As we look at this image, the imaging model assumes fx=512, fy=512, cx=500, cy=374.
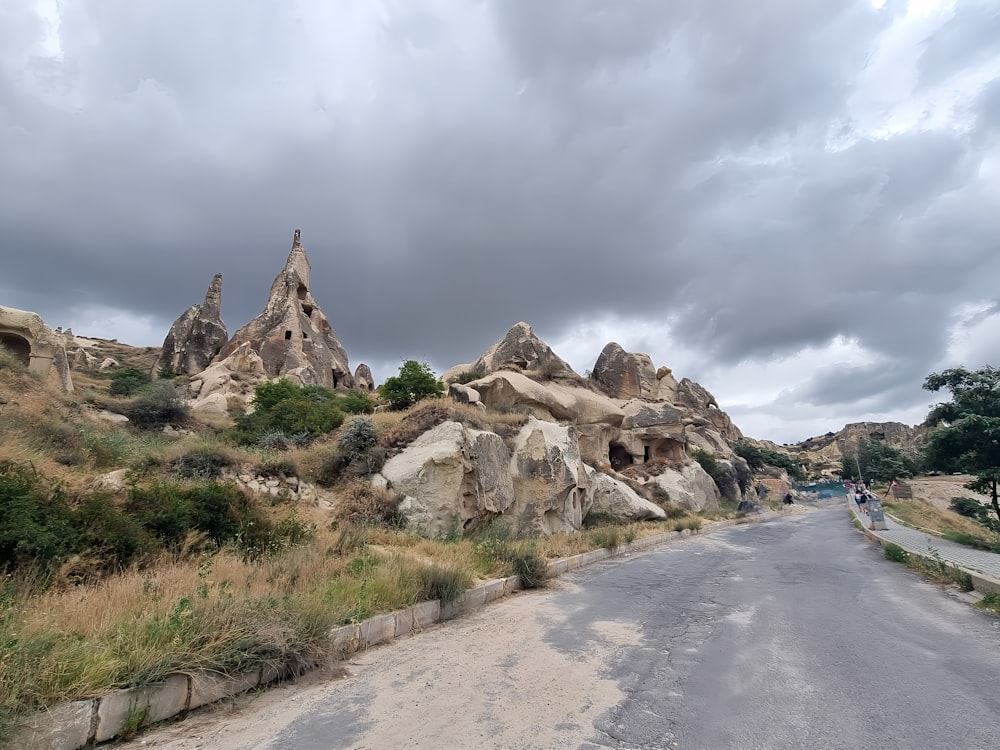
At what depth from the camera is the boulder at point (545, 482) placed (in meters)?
15.0

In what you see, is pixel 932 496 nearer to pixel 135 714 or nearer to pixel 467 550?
pixel 467 550

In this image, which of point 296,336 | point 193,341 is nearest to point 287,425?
point 296,336

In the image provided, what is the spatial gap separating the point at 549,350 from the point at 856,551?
67.6 ft

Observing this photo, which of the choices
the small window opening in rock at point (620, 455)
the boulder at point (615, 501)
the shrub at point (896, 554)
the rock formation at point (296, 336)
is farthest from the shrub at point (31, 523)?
the rock formation at point (296, 336)

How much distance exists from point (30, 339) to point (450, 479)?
14.5 meters

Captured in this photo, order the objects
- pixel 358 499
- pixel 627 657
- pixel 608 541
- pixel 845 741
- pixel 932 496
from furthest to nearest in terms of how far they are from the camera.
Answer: pixel 932 496 → pixel 608 541 → pixel 358 499 → pixel 627 657 → pixel 845 741

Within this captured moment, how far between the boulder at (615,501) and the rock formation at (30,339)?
1890 cm

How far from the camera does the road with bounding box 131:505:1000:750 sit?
10.7ft

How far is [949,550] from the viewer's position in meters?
12.0

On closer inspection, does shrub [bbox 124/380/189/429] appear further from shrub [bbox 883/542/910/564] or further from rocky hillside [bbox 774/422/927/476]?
rocky hillside [bbox 774/422/927/476]

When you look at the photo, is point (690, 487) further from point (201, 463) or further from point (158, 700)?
point (158, 700)

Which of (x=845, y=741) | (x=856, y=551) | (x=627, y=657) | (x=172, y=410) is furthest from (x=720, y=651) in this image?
(x=172, y=410)

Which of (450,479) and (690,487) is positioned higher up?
(450,479)

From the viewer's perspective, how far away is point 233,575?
5.43 metres
